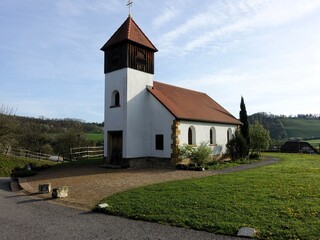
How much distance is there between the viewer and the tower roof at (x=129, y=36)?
770 inches

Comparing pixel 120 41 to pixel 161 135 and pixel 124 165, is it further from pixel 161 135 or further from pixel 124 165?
pixel 124 165

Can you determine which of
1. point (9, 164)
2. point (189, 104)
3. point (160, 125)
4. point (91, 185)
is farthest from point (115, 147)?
point (9, 164)

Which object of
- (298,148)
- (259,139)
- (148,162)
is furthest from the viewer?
(298,148)

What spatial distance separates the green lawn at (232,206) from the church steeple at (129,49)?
1128 cm

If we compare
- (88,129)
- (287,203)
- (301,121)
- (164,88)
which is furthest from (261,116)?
(287,203)

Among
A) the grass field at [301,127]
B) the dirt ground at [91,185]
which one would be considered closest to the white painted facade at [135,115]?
the dirt ground at [91,185]

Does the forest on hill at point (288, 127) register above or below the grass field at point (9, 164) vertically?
above

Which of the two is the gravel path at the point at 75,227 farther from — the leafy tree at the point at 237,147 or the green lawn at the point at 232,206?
the leafy tree at the point at 237,147

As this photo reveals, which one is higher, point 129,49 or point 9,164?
point 129,49

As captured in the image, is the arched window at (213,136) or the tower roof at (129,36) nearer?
the tower roof at (129,36)

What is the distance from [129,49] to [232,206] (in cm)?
1459

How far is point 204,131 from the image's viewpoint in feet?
71.8

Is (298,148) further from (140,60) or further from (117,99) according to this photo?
(117,99)

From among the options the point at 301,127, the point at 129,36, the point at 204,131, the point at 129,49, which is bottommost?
the point at 204,131
